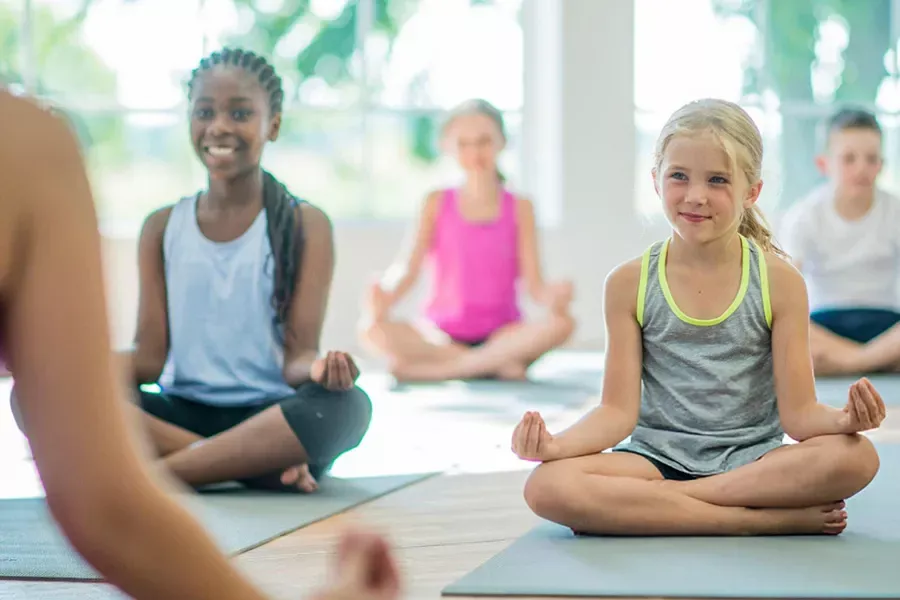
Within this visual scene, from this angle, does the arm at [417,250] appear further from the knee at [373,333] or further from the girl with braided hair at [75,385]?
the girl with braided hair at [75,385]

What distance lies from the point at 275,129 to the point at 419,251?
2.09 m

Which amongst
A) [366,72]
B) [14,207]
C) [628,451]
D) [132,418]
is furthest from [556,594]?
[366,72]

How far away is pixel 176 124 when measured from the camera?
5758 mm

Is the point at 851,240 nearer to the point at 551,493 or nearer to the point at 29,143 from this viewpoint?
the point at 551,493

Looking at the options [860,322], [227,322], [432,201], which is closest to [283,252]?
[227,322]

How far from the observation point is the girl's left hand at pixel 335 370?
7.50ft

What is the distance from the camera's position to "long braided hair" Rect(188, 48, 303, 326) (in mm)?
2527

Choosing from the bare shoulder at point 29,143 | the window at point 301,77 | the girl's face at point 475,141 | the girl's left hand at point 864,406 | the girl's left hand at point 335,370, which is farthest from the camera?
the window at point 301,77

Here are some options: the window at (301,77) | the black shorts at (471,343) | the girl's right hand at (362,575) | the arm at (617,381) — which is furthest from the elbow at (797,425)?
the window at (301,77)

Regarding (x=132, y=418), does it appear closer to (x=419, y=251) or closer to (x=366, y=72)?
(x=419, y=251)

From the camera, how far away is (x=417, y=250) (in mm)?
4684

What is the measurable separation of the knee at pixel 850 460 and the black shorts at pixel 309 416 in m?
0.87

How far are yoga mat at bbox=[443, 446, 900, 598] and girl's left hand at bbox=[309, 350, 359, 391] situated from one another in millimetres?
456

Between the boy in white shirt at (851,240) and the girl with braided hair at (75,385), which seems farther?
the boy in white shirt at (851,240)
